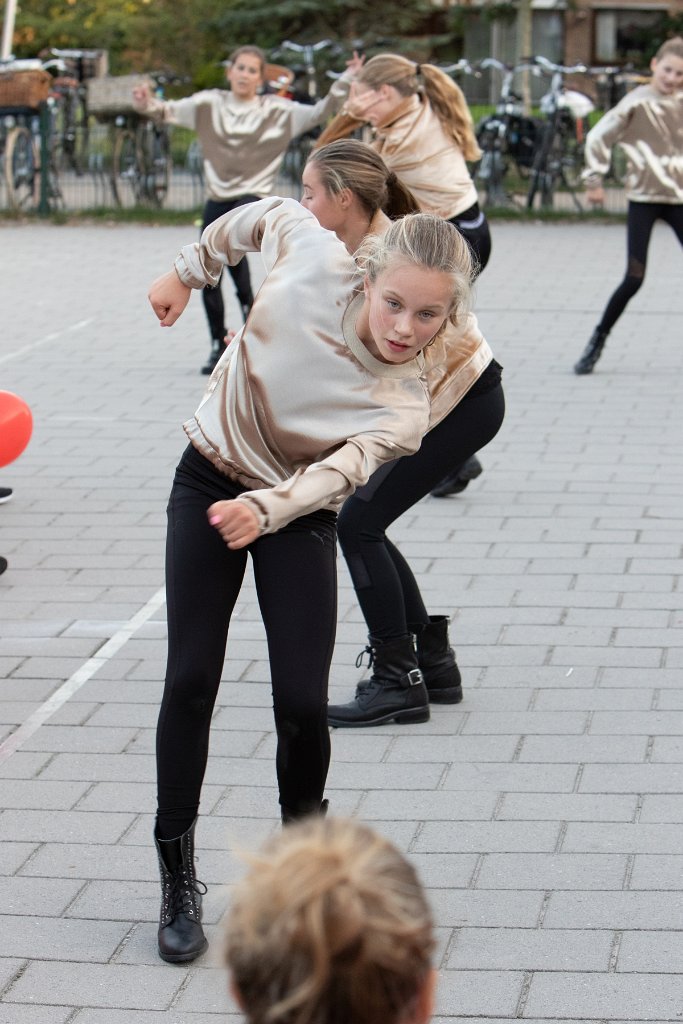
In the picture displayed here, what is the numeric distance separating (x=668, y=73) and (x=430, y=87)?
2.90 meters

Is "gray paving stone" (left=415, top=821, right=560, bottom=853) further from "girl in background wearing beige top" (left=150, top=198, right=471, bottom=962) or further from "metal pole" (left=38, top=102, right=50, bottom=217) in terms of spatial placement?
"metal pole" (left=38, top=102, right=50, bottom=217)

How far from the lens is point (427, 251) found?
3268 mm

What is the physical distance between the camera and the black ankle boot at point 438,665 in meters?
4.91

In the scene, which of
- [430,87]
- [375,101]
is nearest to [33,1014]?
[375,101]

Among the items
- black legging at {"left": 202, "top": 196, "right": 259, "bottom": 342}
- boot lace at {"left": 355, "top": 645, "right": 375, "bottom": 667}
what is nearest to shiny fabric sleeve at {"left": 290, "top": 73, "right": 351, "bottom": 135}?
black legging at {"left": 202, "top": 196, "right": 259, "bottom": 342}

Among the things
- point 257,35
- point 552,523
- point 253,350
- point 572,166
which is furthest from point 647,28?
point 253,350

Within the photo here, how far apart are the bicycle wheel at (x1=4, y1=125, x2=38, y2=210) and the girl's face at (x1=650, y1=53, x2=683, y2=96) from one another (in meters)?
10.8

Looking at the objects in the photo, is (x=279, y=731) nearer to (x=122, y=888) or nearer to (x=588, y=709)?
(x=122, y=888)

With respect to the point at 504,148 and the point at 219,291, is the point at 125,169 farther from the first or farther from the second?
the point at 219,291

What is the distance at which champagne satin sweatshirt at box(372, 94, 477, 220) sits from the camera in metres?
6.76

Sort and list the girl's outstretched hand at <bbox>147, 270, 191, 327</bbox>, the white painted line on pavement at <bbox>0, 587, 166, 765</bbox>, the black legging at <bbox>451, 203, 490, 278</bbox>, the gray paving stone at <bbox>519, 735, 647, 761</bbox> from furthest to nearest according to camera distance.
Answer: the black legging at <bbox>451, 203, 490, 278</bbox>
the white painted line on pavement at <bbox>0, 587, 166, 765</bbox>
the gray paving stone at <bbox>519, 735, 647, 761</bbox>
the girl's outstretched hand at <bbox>147, 270, 191, 327</bbox>

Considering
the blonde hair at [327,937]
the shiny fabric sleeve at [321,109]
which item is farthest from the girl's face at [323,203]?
the shiny fabric sleeve at [321,109]

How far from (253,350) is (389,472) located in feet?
4.27

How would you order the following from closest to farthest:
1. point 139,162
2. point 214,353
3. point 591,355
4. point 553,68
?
point 591,355, point 214,353, point 139,162, point 553,68
